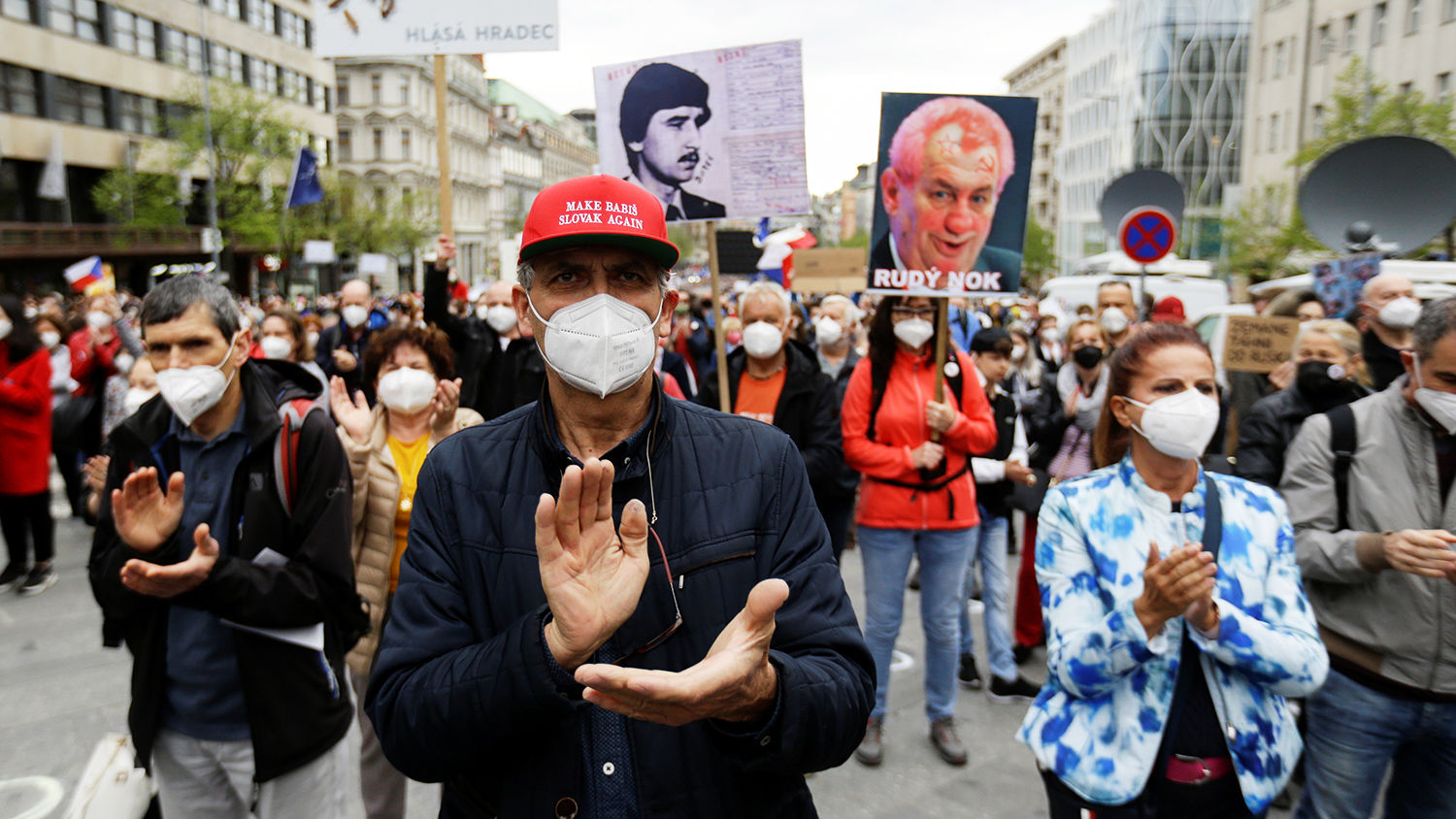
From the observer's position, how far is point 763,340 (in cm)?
→ 517

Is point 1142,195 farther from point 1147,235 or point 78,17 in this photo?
point 78,17

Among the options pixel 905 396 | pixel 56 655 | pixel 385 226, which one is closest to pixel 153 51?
pixel 385 226

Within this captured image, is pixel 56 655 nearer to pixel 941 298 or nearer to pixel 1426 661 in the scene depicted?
pixel 941 298

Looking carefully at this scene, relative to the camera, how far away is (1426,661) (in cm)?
280

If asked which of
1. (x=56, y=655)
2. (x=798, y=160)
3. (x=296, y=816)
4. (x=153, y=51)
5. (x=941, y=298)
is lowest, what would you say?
(x=56, y=655)

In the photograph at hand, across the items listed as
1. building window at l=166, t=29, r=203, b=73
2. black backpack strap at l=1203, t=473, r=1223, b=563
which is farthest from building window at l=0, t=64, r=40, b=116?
black backpack strap at l=1203, t=473, r=1223, b=563

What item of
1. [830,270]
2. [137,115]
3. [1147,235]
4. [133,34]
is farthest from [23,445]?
[133,34]

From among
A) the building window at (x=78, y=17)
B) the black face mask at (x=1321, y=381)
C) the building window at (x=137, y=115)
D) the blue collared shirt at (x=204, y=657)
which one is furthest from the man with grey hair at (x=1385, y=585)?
the building window at (x=78, y=17)

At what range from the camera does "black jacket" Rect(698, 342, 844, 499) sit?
4795 mm

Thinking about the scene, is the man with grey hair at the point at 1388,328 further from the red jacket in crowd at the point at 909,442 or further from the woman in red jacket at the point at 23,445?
the woman in red jacket at the point at 23,445

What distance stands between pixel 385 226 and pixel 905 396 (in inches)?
1968

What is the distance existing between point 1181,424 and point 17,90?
42.7m

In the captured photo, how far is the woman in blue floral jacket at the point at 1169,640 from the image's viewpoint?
2301 millimetres

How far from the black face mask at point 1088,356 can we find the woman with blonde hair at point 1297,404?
1.30 meters
